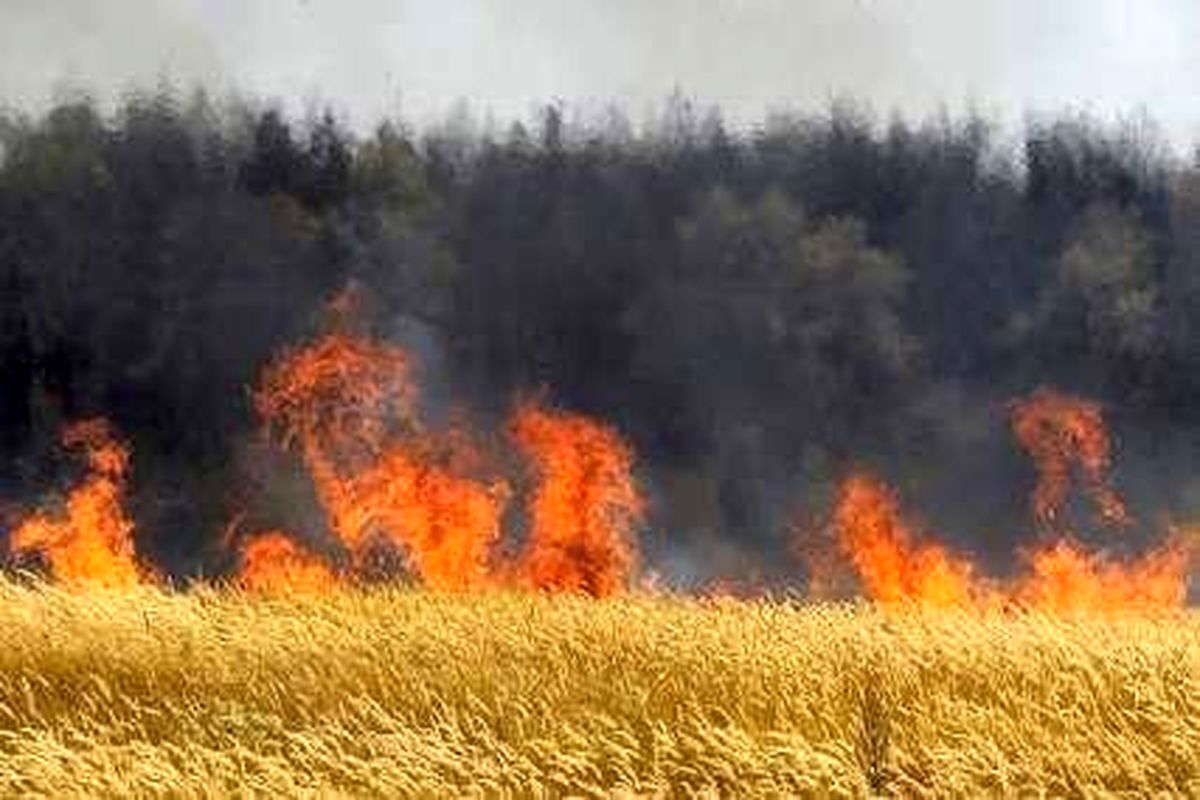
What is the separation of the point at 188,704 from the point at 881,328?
49740 millimetres

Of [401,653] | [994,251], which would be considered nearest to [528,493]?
[994,251]

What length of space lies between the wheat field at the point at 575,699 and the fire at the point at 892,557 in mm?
28463

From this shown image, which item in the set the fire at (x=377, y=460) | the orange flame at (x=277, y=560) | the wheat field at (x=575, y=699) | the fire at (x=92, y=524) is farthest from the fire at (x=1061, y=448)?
the wheat field at (x=575, y=699)

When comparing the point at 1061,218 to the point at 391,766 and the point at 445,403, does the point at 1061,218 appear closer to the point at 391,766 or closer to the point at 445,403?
the point at 445,403

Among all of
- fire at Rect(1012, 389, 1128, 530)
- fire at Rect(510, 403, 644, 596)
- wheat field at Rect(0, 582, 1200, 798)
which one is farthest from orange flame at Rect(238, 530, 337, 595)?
wheat field at Rect(0, 582, 1200, 798)

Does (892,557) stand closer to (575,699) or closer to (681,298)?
(681,298)

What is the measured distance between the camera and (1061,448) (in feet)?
186

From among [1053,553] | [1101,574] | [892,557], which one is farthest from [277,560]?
[1101,574]

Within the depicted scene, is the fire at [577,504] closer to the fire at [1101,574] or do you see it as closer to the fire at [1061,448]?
the fire at [1101,574]

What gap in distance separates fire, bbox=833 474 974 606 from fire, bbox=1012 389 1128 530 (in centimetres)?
345

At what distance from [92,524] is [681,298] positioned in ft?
78.3

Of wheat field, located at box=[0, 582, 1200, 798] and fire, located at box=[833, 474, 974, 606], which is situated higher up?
fire, located at box=[833, 474, 974, 606]

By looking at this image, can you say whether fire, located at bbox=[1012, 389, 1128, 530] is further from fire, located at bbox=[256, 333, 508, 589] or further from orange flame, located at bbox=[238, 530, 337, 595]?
orange flame, located at bbox=[238, 530, 337, 595]

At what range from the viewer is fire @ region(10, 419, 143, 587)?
43.6 meters
